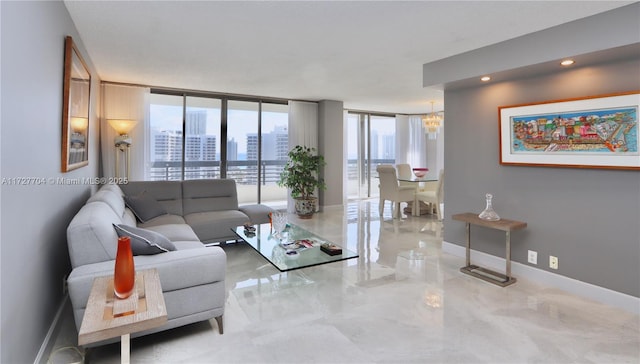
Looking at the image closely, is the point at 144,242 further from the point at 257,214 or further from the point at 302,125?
the point at 302,125

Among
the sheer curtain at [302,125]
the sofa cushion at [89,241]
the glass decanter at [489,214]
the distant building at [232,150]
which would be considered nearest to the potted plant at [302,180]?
the sheer curtain at [302,125]

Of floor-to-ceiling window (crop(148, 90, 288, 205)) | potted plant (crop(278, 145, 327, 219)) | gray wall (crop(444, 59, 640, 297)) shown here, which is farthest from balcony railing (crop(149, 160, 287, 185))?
gray wall (crop(444, 59, 640, 297))

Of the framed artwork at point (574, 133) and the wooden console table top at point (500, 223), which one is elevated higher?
the framed artwork at point (574, 133)

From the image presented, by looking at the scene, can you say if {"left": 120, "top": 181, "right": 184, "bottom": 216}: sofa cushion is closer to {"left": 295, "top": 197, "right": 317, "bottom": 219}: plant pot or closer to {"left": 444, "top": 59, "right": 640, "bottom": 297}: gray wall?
{"left": 295, "top": 197, "right": 317, "bottom": 219}: plant pot

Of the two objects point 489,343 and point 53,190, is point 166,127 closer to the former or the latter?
point 53,190

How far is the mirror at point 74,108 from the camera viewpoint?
2.52 m

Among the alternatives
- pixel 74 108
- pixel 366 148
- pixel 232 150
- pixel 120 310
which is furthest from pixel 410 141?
pixel 120 310

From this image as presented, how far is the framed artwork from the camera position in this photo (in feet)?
8.70

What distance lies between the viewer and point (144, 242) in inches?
87.3

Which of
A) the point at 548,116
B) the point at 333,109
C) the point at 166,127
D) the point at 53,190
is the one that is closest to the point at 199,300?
the point at 53,190

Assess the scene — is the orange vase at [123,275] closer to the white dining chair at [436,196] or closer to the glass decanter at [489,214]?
the glass decanter at [489,214]

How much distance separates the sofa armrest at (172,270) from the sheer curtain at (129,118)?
3.88 metres

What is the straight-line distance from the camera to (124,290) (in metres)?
1.59

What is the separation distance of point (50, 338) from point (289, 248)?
70.5 inches
